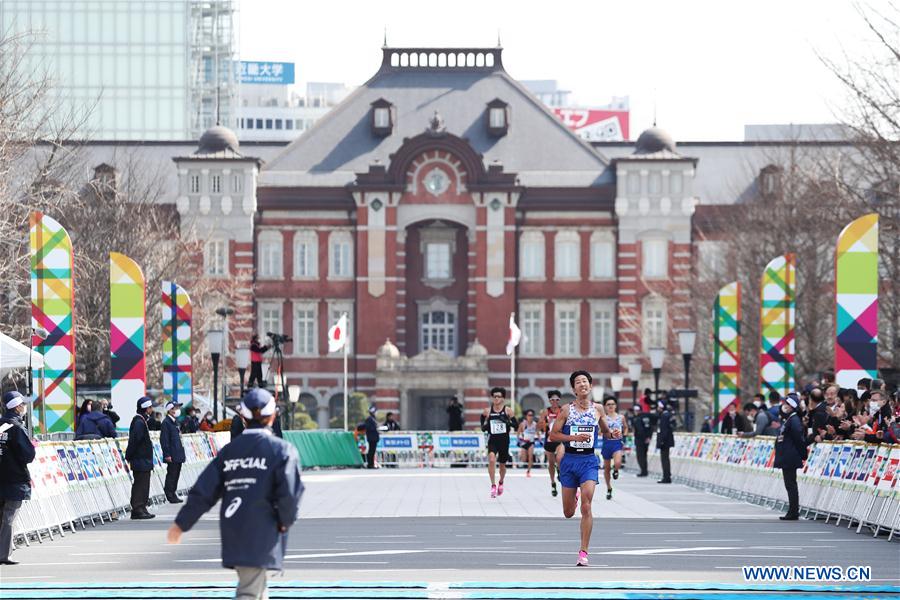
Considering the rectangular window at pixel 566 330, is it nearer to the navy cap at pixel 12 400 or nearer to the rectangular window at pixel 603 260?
the rectangular window at pixel 603 260

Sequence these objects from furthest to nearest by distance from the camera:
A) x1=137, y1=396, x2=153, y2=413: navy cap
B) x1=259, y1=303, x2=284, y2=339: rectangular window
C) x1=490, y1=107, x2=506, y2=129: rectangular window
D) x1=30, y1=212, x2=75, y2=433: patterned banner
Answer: x1=490, y1=107, x2=506, y2=129: rectangular window → x1=259, y1=303, x2=284, y2=339: rectangular window → x1=30, y1=212, x2=75, y2=433: patterned banner → x1=137, y1=396, x2=153, y2=413: navy cap

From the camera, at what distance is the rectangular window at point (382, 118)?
90.8 meters

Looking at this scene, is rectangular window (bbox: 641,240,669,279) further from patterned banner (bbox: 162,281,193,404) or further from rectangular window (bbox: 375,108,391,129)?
patterned banner (bbox: 162,281,193,404)

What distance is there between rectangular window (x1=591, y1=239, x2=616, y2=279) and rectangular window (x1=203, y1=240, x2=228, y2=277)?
16.8 metres

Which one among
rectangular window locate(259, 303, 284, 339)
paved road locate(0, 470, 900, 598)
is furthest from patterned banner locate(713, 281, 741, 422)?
rectangular window locate(259, 303, 284, 339)

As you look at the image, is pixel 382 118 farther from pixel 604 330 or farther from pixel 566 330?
pixel 604 330

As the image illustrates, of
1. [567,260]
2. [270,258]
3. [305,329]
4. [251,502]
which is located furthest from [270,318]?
[251,502]

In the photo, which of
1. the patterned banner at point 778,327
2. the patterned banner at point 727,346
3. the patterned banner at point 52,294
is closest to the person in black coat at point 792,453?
the patterned banner at point 52,294

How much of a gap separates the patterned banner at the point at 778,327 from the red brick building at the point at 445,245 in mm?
43670

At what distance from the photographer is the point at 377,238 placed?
8838cm

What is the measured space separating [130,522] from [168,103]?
127 m

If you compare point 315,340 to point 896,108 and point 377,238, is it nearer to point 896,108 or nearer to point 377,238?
point 377,238

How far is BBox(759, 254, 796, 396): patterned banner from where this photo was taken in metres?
42.3

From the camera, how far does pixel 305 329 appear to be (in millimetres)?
90438
